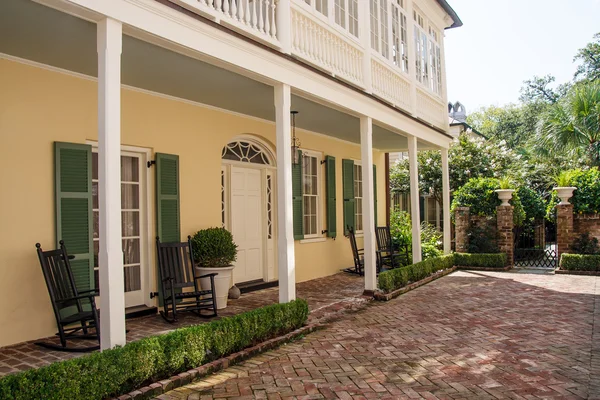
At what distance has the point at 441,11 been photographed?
463 inches

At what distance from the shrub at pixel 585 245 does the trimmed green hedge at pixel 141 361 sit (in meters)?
9.04

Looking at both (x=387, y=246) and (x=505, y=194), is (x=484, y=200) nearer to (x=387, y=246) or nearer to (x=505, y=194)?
(x=505, y=194)

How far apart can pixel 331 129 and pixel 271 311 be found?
205 inches

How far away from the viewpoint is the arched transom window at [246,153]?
8305 millimetres

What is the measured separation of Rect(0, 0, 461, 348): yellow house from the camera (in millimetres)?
4172

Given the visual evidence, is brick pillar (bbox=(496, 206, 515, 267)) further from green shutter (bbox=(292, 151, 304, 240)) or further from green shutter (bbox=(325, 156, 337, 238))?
green shutter (bbox=(292, 151, 304, 240))

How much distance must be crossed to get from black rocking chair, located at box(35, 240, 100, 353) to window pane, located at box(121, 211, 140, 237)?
114 cm

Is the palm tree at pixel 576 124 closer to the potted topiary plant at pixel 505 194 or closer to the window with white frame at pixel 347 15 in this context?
the potted topiary plant at pixel 505 194

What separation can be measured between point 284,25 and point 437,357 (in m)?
4.23

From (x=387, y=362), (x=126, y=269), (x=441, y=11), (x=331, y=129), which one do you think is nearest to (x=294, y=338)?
(x=387, y=362)

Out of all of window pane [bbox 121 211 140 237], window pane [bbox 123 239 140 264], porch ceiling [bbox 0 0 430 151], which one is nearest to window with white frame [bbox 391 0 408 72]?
porch ceiling [bbox 0 0 430 151]

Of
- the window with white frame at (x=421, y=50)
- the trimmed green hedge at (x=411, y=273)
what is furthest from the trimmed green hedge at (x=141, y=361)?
the window with white frame at (x=421, y=50)

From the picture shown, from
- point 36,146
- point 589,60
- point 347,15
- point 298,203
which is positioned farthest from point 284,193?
point 589,60

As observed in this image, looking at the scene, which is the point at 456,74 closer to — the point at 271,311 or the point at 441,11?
the point at 441,11
